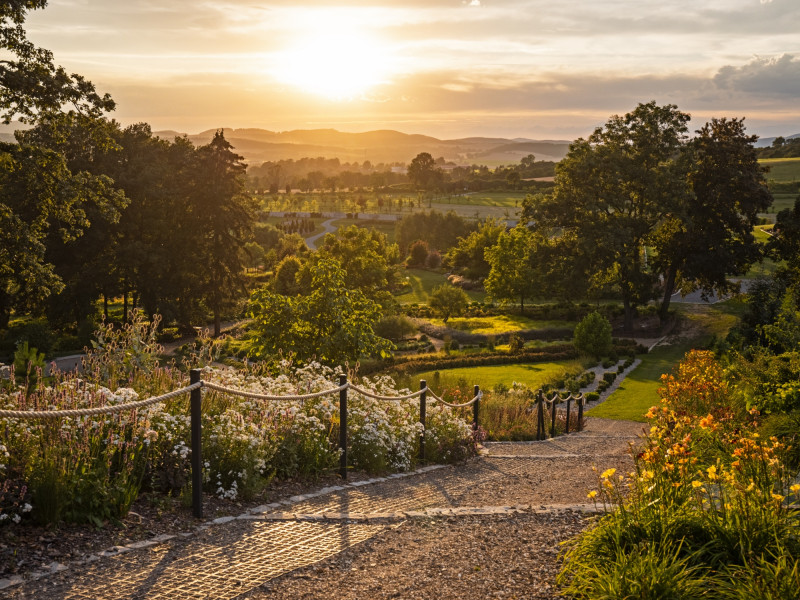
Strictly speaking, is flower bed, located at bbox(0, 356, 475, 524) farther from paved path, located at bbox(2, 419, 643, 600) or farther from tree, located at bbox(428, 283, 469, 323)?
tree, located at bbox(428, 283, 469, 323)

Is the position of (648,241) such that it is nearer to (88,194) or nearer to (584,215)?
(584,215)

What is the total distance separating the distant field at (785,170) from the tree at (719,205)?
57.0 m

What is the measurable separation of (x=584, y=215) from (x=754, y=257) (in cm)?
979

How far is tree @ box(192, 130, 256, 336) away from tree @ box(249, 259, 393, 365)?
21255mm

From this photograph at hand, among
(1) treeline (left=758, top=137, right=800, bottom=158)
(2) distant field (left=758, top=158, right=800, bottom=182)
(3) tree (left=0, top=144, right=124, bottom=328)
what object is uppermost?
(1) treeline (left=758, top=137, right=800, bottom=158)

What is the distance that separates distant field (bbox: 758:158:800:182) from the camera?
91.1m

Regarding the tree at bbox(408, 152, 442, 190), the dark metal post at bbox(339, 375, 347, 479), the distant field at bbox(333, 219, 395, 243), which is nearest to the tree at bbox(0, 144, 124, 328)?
the dark metal post at bbox(339, 375, 347, 479)

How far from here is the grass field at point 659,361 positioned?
23.2 metres

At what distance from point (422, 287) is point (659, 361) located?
102ft

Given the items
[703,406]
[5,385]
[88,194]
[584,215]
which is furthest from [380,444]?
[584,215]

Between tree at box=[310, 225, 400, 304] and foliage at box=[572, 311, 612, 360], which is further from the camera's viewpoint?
tree at box=[310, 225, 400, 304]

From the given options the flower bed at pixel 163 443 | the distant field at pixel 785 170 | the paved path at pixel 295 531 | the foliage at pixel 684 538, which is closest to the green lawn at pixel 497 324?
the paved path at pixel 295 531

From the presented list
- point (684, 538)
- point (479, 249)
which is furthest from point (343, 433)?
point (479, 249)

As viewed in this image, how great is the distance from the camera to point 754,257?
1551 inches
